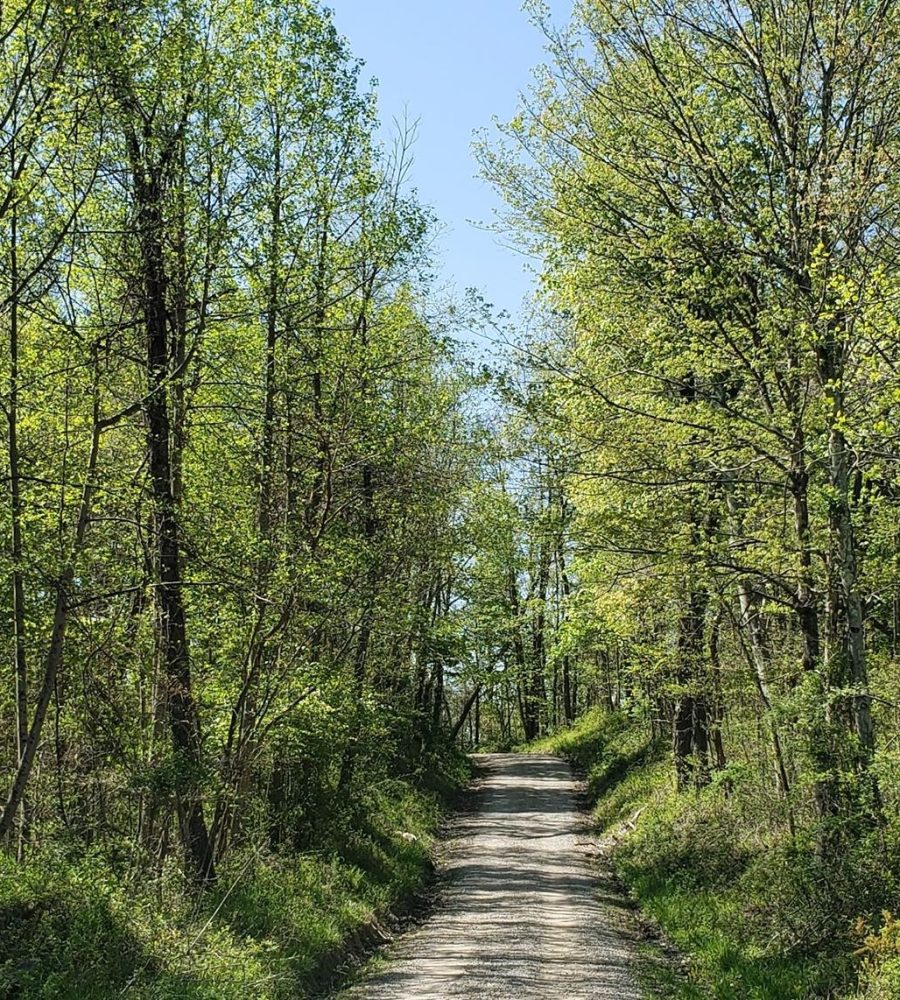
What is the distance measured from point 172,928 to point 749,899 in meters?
6.54

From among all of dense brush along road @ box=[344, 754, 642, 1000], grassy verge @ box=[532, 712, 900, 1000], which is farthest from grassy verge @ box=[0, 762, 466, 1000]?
grassy verge @ box=[532, 712, 900, 1000]

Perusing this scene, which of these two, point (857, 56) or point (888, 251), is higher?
point (857, 56)

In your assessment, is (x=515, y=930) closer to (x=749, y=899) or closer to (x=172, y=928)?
(x=749, y=899)

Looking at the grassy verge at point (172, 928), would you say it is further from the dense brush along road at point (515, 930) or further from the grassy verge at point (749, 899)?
the grassy verge at point (749, 899)

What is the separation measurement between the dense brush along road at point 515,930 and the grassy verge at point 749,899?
0.77 meters

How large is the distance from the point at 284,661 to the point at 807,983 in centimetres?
658

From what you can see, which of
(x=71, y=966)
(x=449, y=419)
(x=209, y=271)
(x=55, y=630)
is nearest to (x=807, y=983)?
(x=71, y=966)

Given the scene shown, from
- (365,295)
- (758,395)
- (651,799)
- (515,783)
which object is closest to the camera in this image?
(758,395)

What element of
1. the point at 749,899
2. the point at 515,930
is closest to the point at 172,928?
the point at 515,930

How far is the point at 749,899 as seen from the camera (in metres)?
11.0

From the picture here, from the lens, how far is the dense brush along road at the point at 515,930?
31.1 feet

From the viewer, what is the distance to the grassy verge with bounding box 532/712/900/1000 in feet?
27.6

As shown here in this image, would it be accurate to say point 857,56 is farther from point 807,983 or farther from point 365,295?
point 807,983

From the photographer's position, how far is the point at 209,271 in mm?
10008
